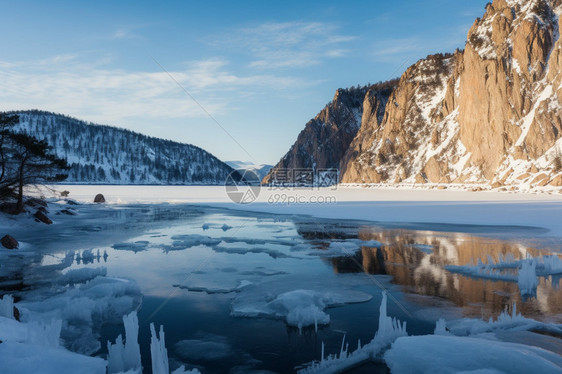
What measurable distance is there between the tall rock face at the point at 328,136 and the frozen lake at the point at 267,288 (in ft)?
481

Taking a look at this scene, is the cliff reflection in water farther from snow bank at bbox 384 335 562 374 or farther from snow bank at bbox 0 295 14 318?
snow bank at bbox 0 295 14 318

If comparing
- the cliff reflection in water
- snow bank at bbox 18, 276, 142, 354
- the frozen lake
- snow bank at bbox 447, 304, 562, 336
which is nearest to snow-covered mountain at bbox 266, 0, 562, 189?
the cliff reflection in water

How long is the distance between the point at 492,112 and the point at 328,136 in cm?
9904

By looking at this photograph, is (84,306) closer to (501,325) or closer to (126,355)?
(126,355)

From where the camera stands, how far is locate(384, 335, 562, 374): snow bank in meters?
4.81

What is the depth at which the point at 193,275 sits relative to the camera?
10992 millimetres

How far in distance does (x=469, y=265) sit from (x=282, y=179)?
539 feet

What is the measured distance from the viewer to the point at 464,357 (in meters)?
5.11

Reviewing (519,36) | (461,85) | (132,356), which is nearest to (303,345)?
(132,356)

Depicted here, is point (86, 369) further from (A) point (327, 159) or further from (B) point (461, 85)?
(A) point (327, 159)

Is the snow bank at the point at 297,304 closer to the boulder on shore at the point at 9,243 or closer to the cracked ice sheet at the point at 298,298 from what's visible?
the cracked ice sheet at the point at 298,298

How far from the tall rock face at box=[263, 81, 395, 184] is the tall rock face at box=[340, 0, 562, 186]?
56.1m

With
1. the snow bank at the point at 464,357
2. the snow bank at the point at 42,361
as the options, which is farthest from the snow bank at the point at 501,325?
the snow bank at the point at 42,361

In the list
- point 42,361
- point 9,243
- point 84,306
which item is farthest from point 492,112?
point 42,361
